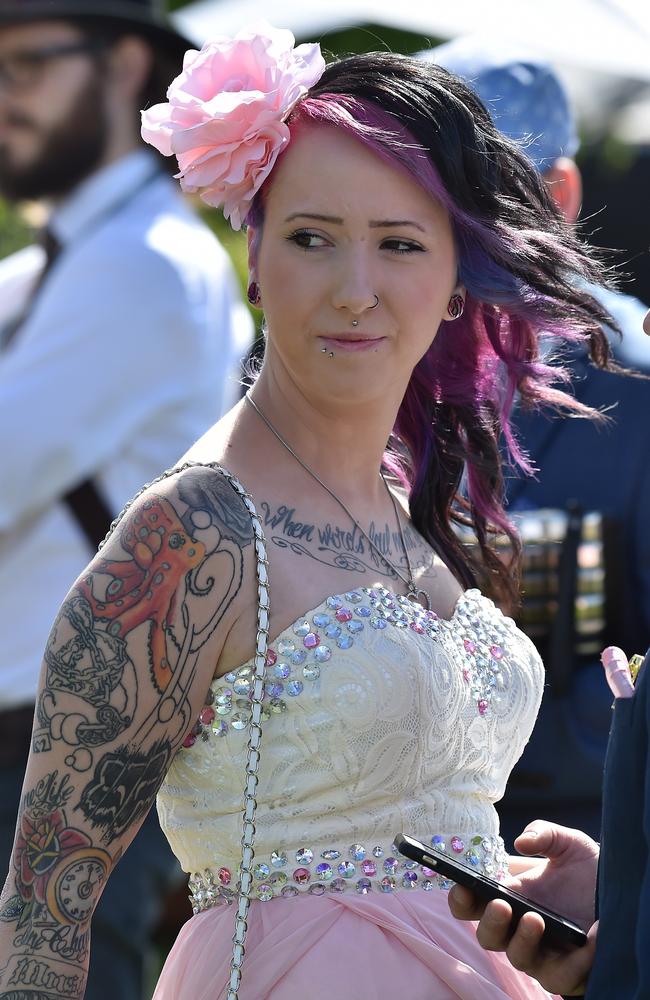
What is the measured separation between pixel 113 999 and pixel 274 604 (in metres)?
1.79

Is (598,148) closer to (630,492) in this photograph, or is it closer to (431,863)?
(630,492)

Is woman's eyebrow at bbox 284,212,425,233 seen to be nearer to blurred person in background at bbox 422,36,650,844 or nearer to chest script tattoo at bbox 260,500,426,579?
chest script tattoo at bbox 260,500,426,579

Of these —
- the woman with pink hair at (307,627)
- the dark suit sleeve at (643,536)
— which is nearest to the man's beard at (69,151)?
the dark suit sleeve at (643,536)

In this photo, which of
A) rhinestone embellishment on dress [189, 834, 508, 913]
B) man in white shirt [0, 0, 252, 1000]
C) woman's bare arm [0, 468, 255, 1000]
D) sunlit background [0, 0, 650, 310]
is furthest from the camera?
sunlit background [0, 0, 650, 310]

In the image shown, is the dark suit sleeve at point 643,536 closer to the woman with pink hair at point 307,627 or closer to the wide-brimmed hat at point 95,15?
the woman with pink hair at point 307,627

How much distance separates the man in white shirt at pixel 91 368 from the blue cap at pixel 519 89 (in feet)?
2.59

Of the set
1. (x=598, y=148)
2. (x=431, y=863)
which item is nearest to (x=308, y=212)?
(x=431, y=863)

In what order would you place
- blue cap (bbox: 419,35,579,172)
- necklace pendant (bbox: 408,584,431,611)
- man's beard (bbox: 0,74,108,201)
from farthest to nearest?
1. man's beard (bbox: 0,74,108,201)
2. blue cap (bbox: 419,35,579,172)
3. necklace pendant (bbox: 408,584,431,611)

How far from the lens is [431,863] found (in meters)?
1.66

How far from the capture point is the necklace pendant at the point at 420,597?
6.91 feet

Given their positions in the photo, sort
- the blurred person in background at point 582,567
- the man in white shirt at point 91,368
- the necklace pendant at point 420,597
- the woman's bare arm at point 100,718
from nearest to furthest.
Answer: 1. the woman's bare arm at point 100,718
2. the necklace pendant at point 420,597
3. the blurred person in background at point 582,567
4. the man in white shirt at point 91,368

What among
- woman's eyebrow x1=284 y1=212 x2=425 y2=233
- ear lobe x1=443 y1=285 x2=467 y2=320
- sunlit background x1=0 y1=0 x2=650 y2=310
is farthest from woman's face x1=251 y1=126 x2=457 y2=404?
sunlit background x1=0 y1=0 x2=650 y2=310

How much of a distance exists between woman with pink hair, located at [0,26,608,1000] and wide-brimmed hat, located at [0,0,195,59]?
1990 millimetres

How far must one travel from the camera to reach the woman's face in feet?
6.48
